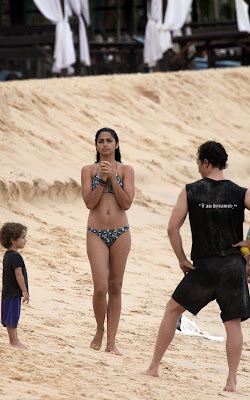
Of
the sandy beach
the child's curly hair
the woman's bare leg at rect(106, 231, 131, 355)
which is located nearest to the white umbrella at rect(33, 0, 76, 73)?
the sandy beach

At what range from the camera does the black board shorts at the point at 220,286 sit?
5.21 metres

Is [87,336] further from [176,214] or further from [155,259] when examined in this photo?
[155,259]

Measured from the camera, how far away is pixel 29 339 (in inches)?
239

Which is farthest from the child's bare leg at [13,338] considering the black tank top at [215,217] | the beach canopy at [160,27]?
the beach canopy at [160,27]

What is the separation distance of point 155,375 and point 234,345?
51 centimetres

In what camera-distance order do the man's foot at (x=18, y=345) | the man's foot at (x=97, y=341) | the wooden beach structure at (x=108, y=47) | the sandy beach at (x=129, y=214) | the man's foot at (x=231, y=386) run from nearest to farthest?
the sandy beach at (x=129, y=214), the man's foot at (x=231, y=386), the man's foot at (x=18, y=345), the man's foot at (x=97, y=341), the wooden beach structure at (x=108, y=47)

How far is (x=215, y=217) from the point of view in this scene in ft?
17.1

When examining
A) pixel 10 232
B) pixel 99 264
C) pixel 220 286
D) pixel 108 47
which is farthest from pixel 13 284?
pixel 108 47

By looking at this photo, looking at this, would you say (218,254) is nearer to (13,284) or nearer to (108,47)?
(13,284)

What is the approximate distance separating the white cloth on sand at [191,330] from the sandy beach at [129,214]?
120 mm

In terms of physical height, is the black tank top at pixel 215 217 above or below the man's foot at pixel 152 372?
above

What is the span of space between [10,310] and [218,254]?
4.43 feet

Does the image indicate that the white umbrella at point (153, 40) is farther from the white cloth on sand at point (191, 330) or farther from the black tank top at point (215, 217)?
the black tank top at point (215, 217)

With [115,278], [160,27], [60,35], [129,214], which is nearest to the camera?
[115,278]
